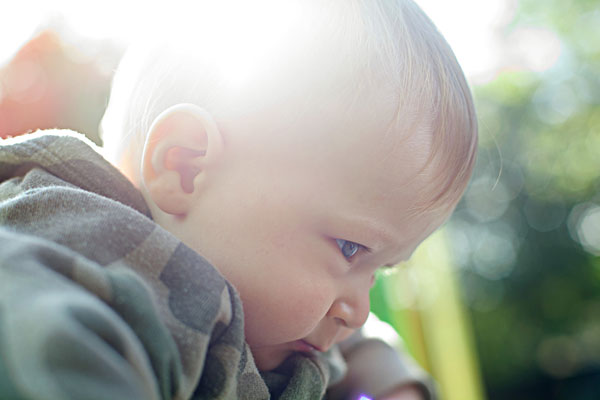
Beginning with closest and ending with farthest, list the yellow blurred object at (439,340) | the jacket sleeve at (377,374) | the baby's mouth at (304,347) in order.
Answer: the baby's mouth at (304,347), the jacket sleeve at (377,374), the yellow blurred object at (439,340)

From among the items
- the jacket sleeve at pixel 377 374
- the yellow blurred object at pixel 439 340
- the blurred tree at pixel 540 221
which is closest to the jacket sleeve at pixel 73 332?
the jacket sleeve at pixel 377 374

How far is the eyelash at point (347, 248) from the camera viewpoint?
28.3 inches

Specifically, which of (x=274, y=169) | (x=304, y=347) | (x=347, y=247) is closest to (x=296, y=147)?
(x=274, y=169)

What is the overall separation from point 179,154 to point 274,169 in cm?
12

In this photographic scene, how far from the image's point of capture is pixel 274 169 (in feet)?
2.25

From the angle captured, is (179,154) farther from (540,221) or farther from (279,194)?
(540,221)

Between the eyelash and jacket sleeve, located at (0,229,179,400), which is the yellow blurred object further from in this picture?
jacket sleeve, located at (0,229,179,400)

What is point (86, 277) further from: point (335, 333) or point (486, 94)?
point (486, 94)

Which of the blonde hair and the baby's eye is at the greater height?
the blonde hair

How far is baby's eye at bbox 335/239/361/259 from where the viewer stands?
0.72m

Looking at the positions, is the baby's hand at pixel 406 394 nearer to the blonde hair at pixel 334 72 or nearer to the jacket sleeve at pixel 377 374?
the jacket sleeve at pixel 377 374

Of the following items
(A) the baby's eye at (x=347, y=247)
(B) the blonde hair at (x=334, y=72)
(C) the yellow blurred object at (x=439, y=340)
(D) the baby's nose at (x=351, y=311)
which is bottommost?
(C) the yellow blurred object at (x=439, y=340)

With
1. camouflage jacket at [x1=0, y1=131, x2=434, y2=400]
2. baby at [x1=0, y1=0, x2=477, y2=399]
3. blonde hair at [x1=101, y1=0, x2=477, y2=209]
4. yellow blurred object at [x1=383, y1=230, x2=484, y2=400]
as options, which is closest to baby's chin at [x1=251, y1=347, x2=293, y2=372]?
baby at [x1=0, y1=0, x2=477, y2=399]

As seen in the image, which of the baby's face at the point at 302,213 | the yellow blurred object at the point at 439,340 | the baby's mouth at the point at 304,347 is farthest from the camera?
the yellow blurred object at the point at 439,340
